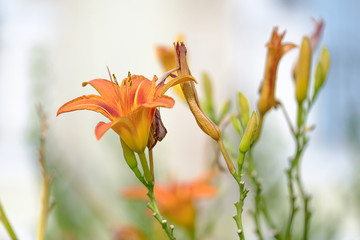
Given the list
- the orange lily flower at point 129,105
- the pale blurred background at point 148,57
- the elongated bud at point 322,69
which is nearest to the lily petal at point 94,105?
the orange lily flower at point 129,105

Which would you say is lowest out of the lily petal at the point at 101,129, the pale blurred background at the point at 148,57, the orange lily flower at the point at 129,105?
the lily petal at the point at 101,129

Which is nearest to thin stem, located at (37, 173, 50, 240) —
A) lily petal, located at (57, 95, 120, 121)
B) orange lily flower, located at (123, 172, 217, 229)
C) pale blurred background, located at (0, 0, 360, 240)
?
lily petal, located at (57, 95, 120, 121)

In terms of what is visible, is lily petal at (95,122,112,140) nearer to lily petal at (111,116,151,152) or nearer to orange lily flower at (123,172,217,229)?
lily petal at (111,116,151,152)

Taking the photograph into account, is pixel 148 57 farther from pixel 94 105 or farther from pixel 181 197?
pixel 94 105

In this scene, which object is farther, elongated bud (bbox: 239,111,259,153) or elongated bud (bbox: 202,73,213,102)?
elongated bud (bbox: 202,73,213,102)

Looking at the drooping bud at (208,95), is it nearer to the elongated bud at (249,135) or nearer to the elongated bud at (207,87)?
the elongated bud at (207,87)

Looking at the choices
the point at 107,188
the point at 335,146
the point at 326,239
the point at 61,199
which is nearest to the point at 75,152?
the point at 107,188

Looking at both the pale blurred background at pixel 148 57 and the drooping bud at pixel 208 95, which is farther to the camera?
the pale blurred background at pixel 148 57

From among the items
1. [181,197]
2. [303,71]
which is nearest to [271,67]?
[303,71]
